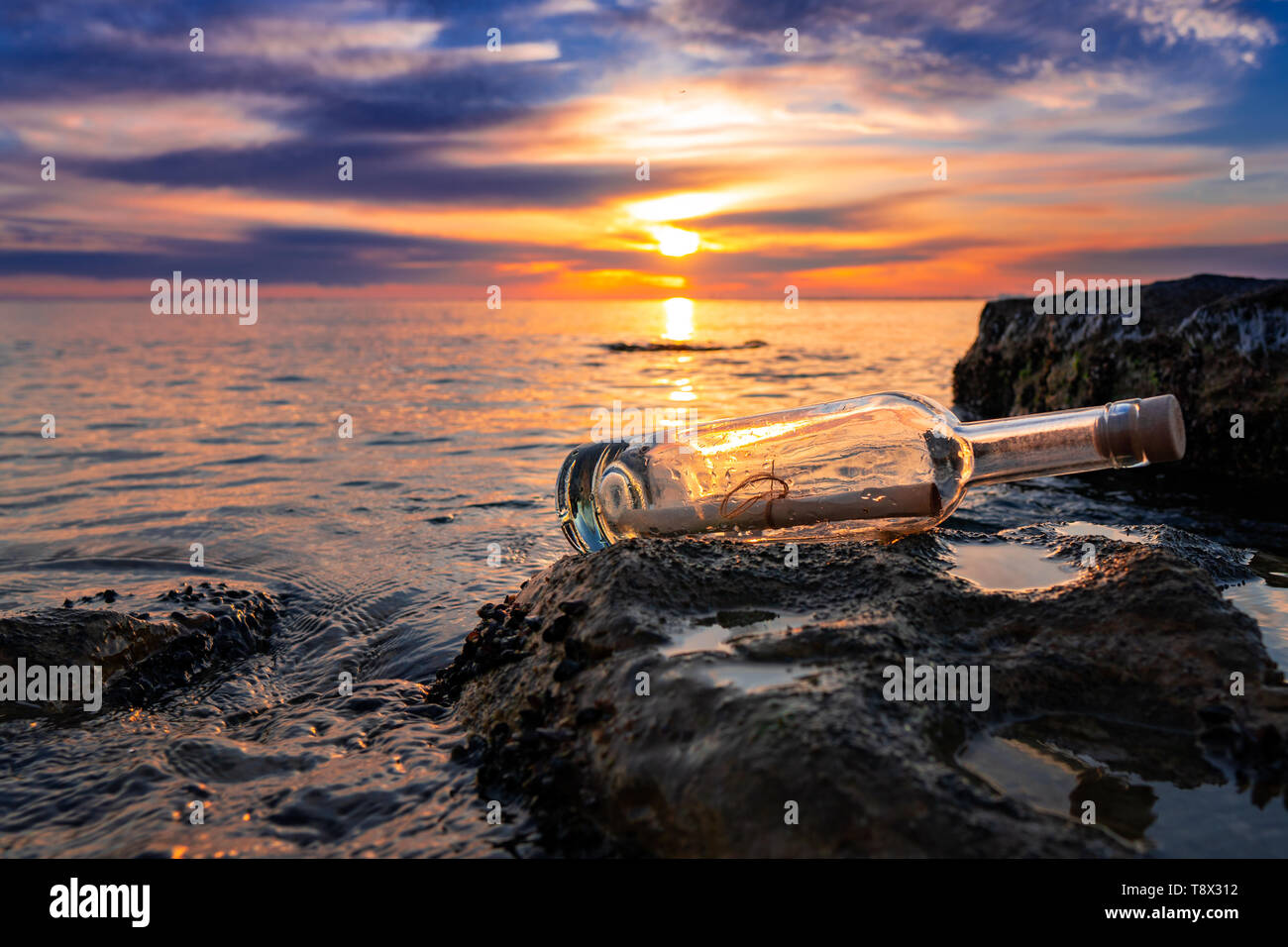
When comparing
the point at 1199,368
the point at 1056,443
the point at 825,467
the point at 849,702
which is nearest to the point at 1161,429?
the point at 1056,443

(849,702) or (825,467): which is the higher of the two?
(825,467)

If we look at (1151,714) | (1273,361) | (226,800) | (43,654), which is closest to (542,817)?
(226,800)

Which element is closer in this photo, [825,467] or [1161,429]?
[1161,429]

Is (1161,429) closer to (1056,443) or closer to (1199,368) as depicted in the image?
(1056,443)

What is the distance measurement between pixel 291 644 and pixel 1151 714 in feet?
11.5

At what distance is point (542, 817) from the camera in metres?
2.03

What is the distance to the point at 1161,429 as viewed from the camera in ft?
9.13

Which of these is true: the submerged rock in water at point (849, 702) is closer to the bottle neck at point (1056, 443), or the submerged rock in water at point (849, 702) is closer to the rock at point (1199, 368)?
the bottle neck at point (1056, 443)

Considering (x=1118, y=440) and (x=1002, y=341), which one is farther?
(x=1002, y=341)

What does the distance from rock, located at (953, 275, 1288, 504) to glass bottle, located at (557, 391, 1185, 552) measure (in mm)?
3245

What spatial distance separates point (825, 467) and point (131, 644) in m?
3.09
